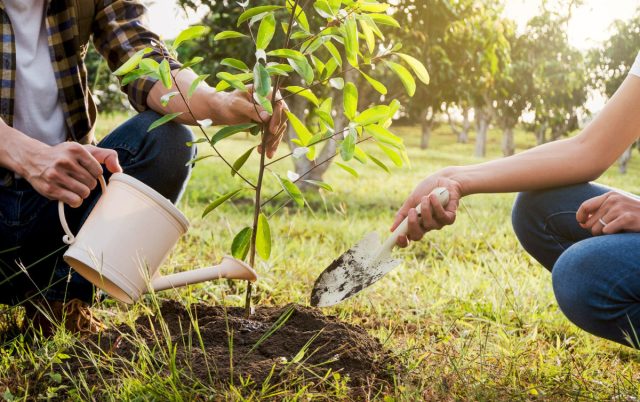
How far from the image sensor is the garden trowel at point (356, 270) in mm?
1842

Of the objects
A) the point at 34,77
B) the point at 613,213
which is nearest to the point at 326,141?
the point at 34,77

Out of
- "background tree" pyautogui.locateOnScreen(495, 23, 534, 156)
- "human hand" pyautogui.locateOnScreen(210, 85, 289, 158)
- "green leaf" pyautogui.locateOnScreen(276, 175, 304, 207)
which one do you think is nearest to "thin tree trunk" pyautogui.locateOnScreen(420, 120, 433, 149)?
"background tree" pyautogui.locateOnScreen(495, 23, 534, 156)

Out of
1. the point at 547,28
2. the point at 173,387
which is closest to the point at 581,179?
the point at 173,387

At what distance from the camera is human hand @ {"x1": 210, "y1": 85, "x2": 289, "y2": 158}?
5.93ft

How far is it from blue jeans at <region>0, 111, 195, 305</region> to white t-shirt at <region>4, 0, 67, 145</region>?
6.9 inches

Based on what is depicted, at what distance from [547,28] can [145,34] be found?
2285 cm

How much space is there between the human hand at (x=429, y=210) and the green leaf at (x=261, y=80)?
0.55m

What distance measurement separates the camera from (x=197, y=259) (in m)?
3.07

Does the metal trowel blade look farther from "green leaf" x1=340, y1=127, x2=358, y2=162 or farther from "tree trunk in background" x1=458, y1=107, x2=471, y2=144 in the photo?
"tree trunk in background" x1=458, y1=107, x2=471, y2=144

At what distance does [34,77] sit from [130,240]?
0.73 m

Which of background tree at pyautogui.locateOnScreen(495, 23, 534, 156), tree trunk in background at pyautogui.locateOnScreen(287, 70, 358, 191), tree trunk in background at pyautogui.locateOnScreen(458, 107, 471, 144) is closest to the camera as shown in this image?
tree trunk in background at pyautogui.locateOnScreen(287, 70, 358, 191)

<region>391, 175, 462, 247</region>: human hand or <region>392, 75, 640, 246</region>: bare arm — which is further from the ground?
<region>392, 75, 640, 246</region>: bare arm

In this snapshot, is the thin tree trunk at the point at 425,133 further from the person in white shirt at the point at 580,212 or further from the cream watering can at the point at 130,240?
the cream watering can at the point at 130,240

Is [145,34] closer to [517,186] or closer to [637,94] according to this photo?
[517,186]
